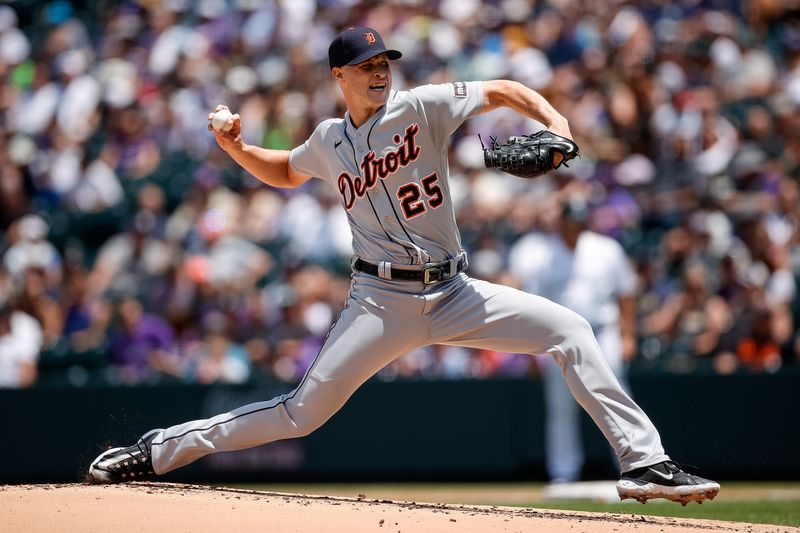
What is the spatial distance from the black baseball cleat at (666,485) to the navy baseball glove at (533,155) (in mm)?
1352

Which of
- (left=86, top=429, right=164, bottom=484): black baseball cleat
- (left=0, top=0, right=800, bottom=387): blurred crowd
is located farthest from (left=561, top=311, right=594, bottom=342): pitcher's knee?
(left=0, top=0, right=800, bottom=387): blurred crowd

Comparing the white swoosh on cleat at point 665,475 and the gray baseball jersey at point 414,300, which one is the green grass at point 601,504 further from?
the gray baseball jersey at point 414,300

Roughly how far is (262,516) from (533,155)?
1.86 meters

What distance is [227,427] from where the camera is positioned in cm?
534

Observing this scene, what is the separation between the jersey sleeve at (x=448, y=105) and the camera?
515cm

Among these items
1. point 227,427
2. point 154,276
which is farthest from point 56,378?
point 227,427

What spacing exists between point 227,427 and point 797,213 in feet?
20.0

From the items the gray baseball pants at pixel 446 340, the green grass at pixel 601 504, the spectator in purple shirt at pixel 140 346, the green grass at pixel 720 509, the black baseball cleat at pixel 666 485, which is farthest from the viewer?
the spectator in purple shirt at pixel 140 346

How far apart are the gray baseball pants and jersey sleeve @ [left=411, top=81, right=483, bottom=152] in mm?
693

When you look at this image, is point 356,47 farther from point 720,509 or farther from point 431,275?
point 720,509

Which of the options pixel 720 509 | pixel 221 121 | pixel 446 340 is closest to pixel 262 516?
pixel 446 340

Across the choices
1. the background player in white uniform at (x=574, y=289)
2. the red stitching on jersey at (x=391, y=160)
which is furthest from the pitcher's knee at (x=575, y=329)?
the background player in white uniform at (x=574, y=289)

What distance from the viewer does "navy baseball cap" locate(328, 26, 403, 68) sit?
5137 millimetres

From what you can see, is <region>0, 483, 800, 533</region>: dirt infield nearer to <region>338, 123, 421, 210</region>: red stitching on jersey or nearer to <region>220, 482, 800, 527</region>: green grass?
<region>220, 482, 800, 527</region>: green grass
